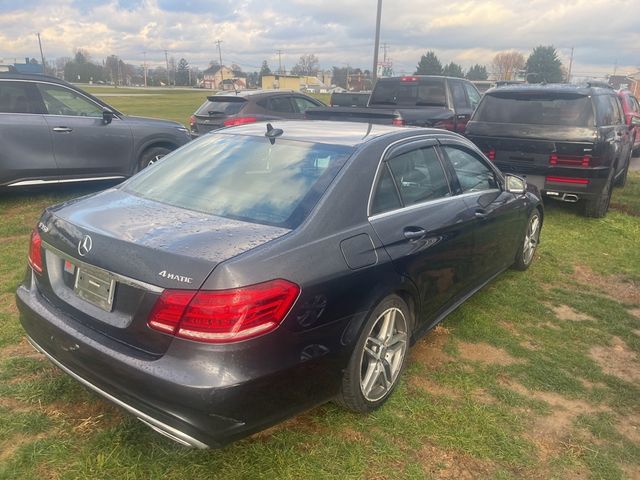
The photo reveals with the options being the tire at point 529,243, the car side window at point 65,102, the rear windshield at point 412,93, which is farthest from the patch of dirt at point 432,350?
the rear windshield at point 412,93

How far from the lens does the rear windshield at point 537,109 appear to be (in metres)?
6.84

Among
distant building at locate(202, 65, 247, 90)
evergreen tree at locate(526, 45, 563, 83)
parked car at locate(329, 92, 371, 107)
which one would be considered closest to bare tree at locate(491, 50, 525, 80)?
evergreen tree at locate(526, 45, 563, 83)

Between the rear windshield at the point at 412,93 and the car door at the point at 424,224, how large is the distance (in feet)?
22.8

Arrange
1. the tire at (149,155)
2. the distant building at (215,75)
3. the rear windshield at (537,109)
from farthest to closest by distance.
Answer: the distant building at (215,75)
the tire at (149,155)
the rear windshield at (537,109)

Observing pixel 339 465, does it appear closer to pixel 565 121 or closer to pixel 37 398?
pixel 37 398

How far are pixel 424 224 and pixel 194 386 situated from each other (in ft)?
5.59

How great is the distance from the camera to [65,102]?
23.6 feet

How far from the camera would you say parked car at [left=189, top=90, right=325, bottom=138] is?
9.77 meters

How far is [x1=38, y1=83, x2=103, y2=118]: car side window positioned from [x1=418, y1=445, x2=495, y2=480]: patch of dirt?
21.7 feet

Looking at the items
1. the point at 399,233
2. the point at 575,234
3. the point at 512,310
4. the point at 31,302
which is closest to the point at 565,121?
the point at 575,234

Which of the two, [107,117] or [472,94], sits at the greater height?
[472,94]

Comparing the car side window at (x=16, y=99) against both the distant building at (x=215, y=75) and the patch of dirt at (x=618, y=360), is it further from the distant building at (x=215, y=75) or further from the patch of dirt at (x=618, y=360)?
the distant building at (x=215, y=75)

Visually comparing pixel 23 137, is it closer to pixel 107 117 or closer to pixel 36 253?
pixel 107 117

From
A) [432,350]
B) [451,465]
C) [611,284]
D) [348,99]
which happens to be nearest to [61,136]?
[432,350]
